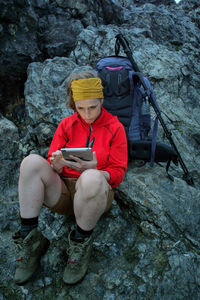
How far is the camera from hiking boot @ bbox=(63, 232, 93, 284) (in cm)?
251

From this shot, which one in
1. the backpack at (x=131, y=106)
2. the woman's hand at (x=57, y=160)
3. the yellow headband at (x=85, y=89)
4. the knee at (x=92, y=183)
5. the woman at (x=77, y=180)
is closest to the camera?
the knee at (x=92, y=183)

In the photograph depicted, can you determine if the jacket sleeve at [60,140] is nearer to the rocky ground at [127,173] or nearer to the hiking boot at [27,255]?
the hiking boot at [27,255]

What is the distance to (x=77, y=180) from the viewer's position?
262 centimetres

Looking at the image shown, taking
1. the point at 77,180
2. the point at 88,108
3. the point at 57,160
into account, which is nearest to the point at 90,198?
the point at 77,180

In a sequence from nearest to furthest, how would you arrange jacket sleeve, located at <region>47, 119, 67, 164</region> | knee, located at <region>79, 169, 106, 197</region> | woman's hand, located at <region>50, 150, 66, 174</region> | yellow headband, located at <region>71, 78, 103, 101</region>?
knee, located at <region>79, 169, 106, 197</region>, woman's hand, located at <region>50, 150, 66, 174</region>, yellow headband, located at <region>71, 78, 103, 101</region>, jacket sleeve, located at <region>47, 119, 67, 164</region>

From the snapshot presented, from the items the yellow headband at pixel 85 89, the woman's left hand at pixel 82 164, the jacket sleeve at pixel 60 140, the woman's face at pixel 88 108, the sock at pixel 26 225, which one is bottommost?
the sock at pixel 26 225

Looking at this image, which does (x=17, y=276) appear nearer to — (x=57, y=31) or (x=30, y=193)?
(x=30, y=193)

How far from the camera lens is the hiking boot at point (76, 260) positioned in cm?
251

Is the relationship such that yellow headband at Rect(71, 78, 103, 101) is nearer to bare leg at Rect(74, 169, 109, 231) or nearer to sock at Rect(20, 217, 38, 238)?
bare leg at Rect(74, 169, 109, 231)

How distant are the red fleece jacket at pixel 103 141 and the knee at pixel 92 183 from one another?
363 mm

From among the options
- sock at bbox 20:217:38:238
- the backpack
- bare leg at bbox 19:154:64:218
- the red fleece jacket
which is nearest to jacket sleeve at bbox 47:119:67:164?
the red fleece jacket

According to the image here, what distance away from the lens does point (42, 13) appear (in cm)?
638

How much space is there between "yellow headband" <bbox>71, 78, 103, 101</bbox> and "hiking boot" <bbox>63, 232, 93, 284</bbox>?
5.69 feet

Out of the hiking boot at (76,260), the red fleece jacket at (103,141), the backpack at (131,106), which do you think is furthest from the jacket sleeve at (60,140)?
the backpack at (131,106)
